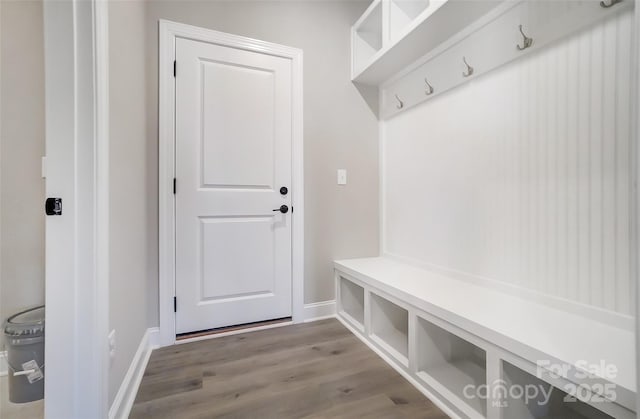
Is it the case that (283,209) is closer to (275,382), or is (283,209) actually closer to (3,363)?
(275,382)

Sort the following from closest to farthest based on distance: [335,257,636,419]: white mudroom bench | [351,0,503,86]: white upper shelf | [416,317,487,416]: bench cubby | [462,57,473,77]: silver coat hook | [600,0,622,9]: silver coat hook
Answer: [335,257,636,419]: white mudroom bench → [600,0,622,9]: silver coat hook → [416,317,487,416]: bench cubby → [351,0,503,86]: white upper shelf → [462,57,473,77]: silver coat hook

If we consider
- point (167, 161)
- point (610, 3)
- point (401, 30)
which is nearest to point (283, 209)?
point (167, 161)

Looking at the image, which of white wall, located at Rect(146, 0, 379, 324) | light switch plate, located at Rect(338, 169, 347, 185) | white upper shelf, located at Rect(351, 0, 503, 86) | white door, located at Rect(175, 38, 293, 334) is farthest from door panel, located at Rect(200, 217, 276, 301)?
white upper shelf, located at Rect(351, 0, 503, 86)

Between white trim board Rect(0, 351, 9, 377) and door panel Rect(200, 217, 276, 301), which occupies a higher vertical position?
door panel Rect(200, 217, 276, 301)

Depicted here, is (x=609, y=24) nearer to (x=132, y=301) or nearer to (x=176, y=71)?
(x=176, y=71)

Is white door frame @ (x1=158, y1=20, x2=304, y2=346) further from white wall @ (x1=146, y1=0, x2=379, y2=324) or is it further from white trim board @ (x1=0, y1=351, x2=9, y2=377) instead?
white trim board @ (x1=0, y1=351, x2=9, y2=377)

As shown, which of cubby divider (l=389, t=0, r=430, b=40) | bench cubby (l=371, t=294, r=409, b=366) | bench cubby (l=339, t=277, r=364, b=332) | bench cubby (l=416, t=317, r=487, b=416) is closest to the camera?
bench cubby (l=416, t=317, r=487, b=416)

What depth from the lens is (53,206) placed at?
0.88 m

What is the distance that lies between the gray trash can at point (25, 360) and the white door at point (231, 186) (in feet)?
2.16

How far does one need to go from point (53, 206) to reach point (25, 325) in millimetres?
956

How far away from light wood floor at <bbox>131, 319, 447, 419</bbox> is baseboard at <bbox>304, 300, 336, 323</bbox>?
0.28 metres

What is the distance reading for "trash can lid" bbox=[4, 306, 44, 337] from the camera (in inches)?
52.2

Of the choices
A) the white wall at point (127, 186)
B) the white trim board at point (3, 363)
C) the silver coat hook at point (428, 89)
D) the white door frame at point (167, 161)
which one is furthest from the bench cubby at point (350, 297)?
the white trim board at point (3, 363)

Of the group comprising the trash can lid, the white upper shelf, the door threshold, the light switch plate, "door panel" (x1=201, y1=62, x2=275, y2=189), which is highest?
the white upper shelf
